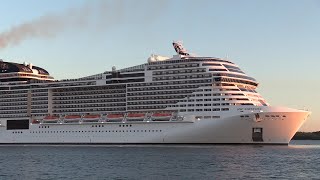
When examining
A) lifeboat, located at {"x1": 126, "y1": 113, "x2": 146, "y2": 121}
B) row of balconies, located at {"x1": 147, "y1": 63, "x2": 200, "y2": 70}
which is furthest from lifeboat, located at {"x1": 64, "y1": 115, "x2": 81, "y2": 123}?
row of balconies, located at {"x1": 147, "y1": 63, "x2": 200, "y2": 70}

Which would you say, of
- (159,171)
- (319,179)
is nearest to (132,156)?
(159,171)

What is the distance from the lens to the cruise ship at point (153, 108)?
90.9m

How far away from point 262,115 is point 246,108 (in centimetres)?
266

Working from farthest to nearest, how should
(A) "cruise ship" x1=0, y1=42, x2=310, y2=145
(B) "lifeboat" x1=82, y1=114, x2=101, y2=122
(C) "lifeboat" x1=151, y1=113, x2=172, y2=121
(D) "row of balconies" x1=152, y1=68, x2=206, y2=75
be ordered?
(B) "lifeboat" x1=82, y1=114, x2=101, y2=122, (D) "row of balconies" x1=152, y1=68, x2=206, y2=75, (C) "lifeboat" x1=151, y1=113, x2=172, y2=121, (A) "cruise ship" x1=0, y1=42, x2=310, y2=145

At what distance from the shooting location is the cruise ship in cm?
9088

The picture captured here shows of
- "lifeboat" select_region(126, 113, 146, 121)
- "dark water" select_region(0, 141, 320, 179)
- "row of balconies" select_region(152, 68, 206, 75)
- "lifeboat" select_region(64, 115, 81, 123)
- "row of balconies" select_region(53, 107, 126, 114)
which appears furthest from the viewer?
"lifeboat" select_region(64, 115, 81, 123)

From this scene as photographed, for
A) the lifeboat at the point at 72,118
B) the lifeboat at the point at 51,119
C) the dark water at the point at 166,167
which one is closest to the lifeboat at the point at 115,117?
the lifeboat at the point at 72,118

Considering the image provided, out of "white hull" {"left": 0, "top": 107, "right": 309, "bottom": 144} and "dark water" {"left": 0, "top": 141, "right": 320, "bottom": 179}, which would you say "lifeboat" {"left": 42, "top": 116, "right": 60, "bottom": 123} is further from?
"dark water" {"left": 0, "top": 141, "right": 320, "bottom": 179}

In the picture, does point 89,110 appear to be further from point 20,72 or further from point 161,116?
point 20,72

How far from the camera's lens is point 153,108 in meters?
98.5

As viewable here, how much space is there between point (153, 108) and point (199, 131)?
10.7 m

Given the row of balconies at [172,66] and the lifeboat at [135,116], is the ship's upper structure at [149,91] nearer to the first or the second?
the row of balconies at [172,66]

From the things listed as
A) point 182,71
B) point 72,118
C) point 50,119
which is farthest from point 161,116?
point 50,119

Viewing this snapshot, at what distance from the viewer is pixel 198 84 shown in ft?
314
